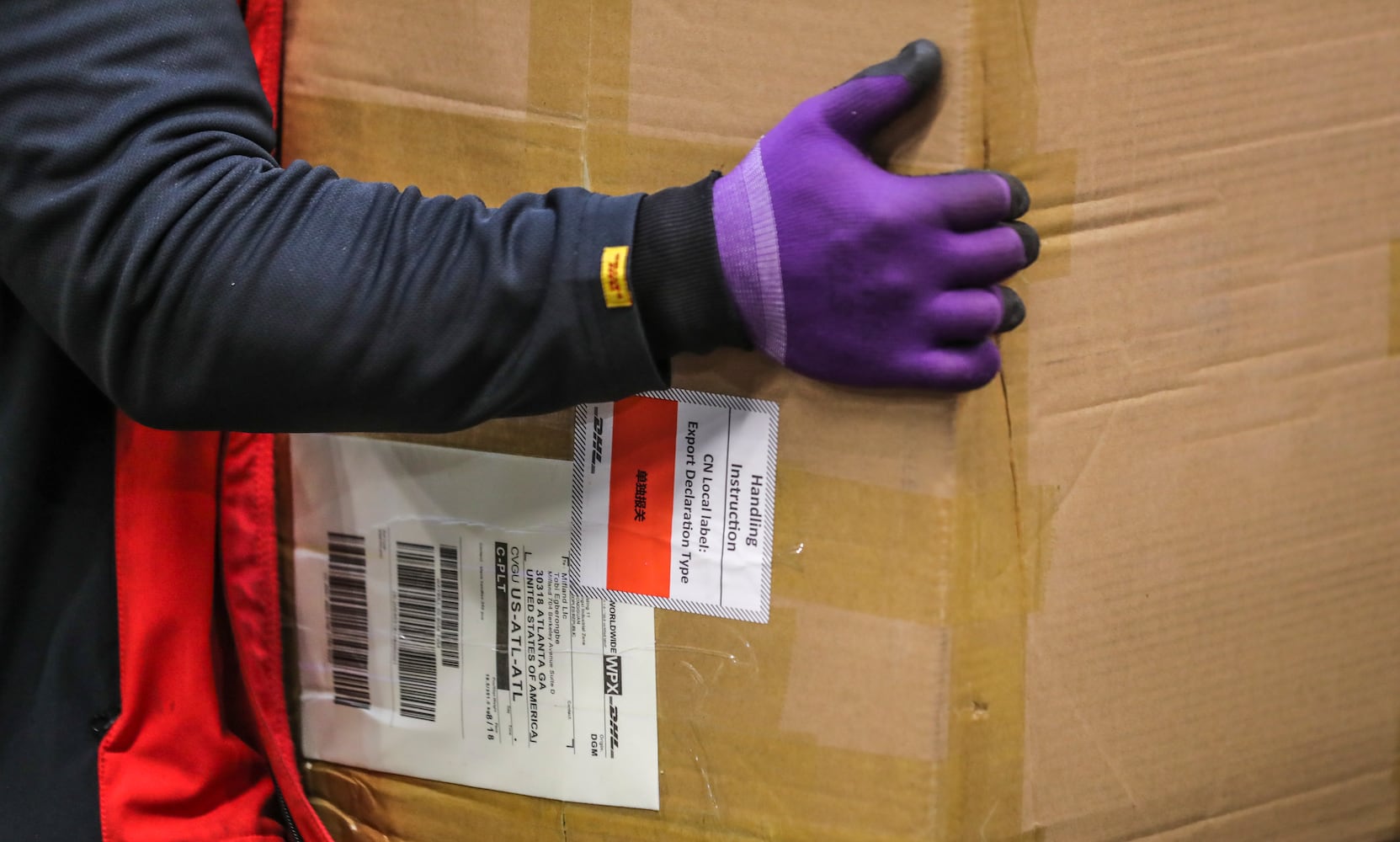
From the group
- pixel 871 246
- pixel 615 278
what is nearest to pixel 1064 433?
pixel 871 246

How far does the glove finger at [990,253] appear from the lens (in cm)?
48

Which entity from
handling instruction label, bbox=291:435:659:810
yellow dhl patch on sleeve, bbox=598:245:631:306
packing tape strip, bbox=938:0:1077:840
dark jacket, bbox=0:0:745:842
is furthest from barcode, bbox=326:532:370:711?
packing tape strip, bbox=938:0:1077:840

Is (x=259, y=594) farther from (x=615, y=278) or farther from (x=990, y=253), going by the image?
(x=990, y=253)

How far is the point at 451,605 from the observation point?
62 cm

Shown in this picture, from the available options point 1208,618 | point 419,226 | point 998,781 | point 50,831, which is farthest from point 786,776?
point 50,831

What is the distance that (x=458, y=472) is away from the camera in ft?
1.99

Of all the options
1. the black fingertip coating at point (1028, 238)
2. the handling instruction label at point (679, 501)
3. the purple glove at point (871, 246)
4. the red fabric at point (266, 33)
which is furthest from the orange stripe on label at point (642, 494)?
the red fabric at point (266, 33)

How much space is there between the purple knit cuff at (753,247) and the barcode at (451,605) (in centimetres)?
27

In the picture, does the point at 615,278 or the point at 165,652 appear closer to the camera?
the point at 615,278

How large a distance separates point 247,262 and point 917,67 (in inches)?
14.1

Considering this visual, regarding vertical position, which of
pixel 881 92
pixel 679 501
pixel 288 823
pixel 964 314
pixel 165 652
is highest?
pixel 881 92

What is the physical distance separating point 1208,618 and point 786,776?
27 centimetres

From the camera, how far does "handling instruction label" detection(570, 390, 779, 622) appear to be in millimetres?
542

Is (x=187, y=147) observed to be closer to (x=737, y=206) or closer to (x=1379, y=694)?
(x=737, y=206)
